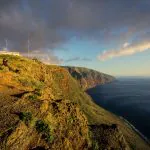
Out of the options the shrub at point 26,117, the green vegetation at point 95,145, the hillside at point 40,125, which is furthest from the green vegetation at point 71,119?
the shrub at point 26,117

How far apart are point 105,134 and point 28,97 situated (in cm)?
2780

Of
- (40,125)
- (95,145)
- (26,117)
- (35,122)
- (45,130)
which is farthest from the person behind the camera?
(95,145)

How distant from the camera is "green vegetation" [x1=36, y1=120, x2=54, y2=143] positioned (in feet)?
178

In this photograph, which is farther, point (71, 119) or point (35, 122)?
point (71, 119)

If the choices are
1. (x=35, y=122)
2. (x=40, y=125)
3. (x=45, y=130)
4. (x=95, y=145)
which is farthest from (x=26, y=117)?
(x=95, y=145)

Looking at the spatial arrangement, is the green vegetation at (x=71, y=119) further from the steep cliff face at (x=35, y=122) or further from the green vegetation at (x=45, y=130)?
the green vegetation at (x=45, y=130)

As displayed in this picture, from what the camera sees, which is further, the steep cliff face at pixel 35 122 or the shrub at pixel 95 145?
the shrub at pixel 95 145

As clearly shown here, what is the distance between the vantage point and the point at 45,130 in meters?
55.2

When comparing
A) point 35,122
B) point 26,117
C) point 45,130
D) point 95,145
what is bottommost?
point 95,145

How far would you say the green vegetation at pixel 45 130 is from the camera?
2133 inches

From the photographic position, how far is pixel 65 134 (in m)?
60.9

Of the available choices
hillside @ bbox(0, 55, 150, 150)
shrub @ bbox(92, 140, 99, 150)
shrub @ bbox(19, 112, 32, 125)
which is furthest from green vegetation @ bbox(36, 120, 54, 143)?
shrub @ bbox(92, 140, 99, 150)

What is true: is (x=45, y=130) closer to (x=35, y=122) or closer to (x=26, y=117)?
(x=35, y=122)

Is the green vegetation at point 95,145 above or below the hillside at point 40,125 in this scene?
below
